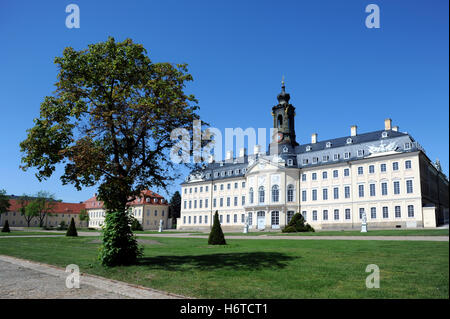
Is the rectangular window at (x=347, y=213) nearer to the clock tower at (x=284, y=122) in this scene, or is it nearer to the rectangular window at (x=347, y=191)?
the rectangular window at (x=347, y=191)

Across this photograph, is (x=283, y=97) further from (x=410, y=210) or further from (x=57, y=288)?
(x=57, y=288)

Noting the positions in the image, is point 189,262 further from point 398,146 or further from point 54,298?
point 398,146

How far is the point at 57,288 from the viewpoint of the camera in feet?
29.9

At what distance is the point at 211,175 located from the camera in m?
68.4

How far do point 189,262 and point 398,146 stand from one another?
38451 mm

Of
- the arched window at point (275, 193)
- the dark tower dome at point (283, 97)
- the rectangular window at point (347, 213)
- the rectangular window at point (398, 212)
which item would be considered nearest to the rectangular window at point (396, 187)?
the rectangular window at point (398, 212)

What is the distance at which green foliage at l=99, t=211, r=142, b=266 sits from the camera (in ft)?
40.9

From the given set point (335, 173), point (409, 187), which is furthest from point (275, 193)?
point (409, 187)

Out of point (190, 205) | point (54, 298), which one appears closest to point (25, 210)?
point (190, 205)

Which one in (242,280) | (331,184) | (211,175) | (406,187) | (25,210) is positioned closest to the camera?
(242,280)

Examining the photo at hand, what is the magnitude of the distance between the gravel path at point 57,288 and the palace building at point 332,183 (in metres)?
26.3

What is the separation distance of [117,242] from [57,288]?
11.6 ft

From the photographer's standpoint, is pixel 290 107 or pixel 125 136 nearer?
pixel 125 136

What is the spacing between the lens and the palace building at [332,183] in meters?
42.2
